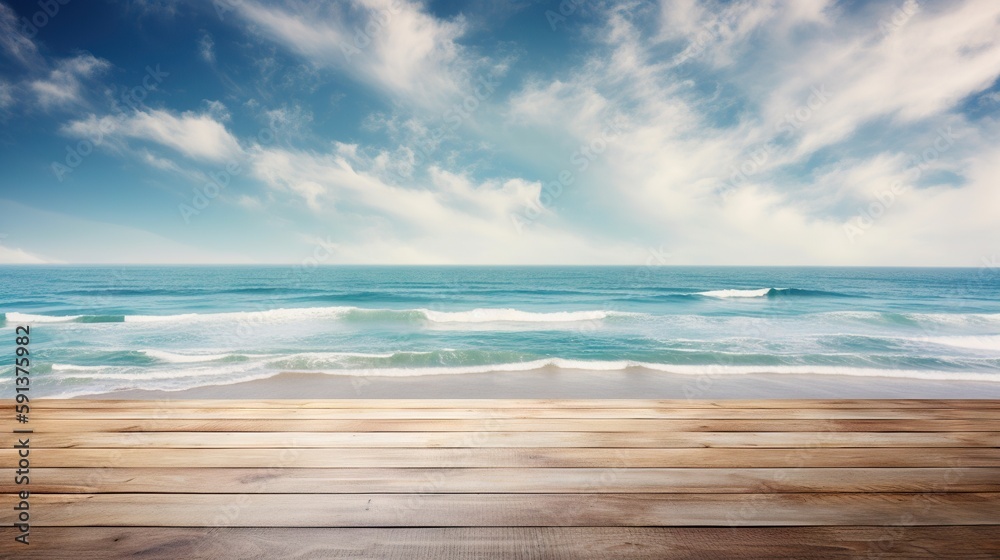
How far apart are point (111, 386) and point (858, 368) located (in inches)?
506

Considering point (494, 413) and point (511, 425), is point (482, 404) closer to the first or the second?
point (494, 413)

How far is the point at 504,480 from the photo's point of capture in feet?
6.04

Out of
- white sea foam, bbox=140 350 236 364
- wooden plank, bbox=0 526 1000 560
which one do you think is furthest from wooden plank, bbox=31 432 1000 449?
white sea foam, bbox=140 350 236 364

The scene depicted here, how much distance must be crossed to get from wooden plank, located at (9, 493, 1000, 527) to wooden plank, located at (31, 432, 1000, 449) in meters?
0.50

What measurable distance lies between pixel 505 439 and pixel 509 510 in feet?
2.20

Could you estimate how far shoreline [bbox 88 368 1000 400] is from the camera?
5.79 m

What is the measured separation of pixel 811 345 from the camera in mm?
10297

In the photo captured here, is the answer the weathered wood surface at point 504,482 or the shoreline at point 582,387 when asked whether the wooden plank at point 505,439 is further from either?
the shoreline at point 582,387

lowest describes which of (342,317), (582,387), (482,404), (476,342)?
(476,342)

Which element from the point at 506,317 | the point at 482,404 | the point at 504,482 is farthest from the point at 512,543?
the point at 506,317

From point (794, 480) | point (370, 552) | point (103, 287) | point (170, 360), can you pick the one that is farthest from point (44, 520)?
point (103, 287)

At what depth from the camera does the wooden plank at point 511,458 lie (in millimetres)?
1999

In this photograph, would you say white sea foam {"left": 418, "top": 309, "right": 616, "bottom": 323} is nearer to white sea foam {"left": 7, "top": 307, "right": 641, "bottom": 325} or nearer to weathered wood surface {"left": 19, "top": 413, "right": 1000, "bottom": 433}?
white sea foam {"left": 7, "top": 307, "right": 641, "bottom": 325}

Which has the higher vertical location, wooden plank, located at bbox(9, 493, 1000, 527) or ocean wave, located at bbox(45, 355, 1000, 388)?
wooden plank, located at bbox(9, 493, 1000, 527)
